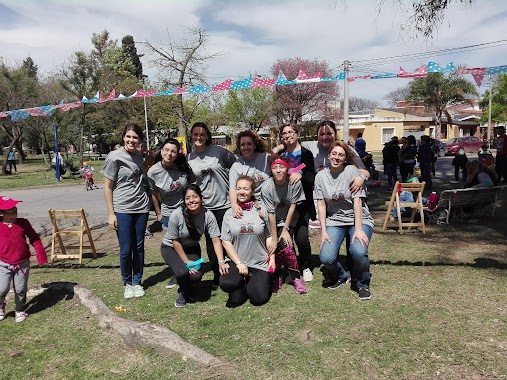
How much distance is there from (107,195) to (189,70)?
1869 centimetres

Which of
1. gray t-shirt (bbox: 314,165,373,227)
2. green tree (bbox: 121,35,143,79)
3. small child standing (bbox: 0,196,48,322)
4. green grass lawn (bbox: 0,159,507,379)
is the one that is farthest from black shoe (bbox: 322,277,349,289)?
green tree (bbox: 121,35,143,79)

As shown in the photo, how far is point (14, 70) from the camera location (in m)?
25.5

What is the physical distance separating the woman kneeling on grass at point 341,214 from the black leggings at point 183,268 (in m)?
1.31

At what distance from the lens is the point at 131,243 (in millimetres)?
4344

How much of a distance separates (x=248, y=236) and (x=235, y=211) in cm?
28

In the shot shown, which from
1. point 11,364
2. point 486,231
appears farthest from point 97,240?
point 486,231

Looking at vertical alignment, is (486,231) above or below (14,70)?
below

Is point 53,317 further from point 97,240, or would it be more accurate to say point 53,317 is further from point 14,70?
point 14,70

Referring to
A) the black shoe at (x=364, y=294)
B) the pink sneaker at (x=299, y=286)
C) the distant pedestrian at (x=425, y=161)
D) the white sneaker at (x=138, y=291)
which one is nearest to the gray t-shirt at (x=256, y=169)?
the pink sneaker at (x=299, y=286)

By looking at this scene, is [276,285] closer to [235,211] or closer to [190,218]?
[235,211]

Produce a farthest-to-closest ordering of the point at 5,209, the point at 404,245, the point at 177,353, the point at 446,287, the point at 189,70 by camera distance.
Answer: the point at 189,70 < the point at 404,245 < the point at 446,287 < the point at 5,209 < the point at 177,353

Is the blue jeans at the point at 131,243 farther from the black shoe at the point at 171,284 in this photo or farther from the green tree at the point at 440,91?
the green tree at the point at 440,91

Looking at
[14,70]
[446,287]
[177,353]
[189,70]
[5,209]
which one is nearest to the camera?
[177,353]

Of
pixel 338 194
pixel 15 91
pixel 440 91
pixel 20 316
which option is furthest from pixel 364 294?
pixel 440 91
